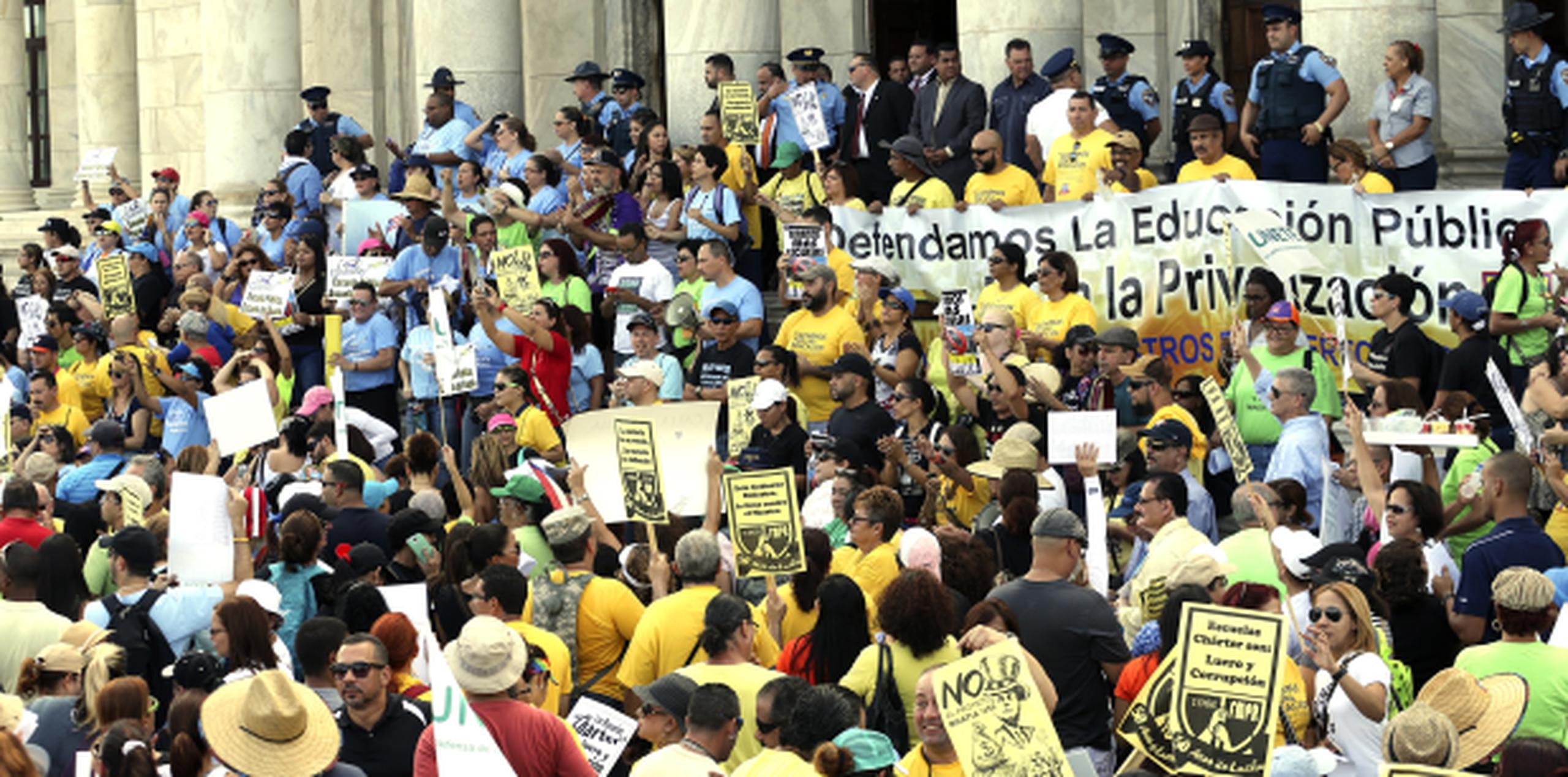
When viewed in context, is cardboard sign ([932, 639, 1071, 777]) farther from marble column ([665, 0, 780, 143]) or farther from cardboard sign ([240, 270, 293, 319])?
marble column ([665, 0, 780, 143])

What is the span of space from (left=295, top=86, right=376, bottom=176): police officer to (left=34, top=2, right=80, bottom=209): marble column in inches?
552

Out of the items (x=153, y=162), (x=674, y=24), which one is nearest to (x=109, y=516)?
(x=674, y=24)

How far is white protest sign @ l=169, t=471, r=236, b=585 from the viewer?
11.4 m

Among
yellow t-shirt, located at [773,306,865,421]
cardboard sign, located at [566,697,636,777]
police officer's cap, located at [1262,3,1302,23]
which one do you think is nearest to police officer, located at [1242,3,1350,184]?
police officer's cap, located at [1262,3,1302,23]

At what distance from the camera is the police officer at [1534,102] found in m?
15.7

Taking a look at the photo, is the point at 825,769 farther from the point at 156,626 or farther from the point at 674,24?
the point at 674,24

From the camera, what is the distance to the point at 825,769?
7277 millimetres

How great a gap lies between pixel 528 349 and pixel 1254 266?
16.6ft

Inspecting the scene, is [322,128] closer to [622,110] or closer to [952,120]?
[622,110]

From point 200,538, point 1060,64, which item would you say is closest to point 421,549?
point 200,538

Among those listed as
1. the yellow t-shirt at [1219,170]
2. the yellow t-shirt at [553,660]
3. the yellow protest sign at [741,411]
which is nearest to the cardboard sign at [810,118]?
the yellow t-shirt at [1219,170]

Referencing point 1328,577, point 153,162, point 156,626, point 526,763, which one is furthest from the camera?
point 153,162

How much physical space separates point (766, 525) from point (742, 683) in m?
1.67

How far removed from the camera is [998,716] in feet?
24.5
